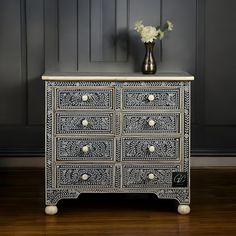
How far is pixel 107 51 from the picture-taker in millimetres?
4465

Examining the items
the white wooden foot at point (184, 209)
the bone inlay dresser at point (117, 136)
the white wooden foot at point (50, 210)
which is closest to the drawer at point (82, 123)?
the bone inlay dresser at point (117, 136)

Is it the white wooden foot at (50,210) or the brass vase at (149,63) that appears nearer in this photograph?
the white wooden foot at (50,210)

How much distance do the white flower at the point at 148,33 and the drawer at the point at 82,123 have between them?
0.64m

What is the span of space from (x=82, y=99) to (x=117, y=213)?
64 centimetres

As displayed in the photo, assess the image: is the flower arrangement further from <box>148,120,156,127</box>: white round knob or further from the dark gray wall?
<box>148,120,156,127</box>: white round knob

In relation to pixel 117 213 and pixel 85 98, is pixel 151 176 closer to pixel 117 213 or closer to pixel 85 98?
pixel 117 213

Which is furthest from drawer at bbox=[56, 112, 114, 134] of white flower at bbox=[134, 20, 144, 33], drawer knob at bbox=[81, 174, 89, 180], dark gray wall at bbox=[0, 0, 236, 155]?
dark gray wall at bbox=[0, 0, 236, 155]

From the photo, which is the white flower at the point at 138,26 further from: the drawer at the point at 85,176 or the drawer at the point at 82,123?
the drawer at the point at 85,176

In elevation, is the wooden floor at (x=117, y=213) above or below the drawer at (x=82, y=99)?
below

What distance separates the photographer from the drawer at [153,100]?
3.68 meters
